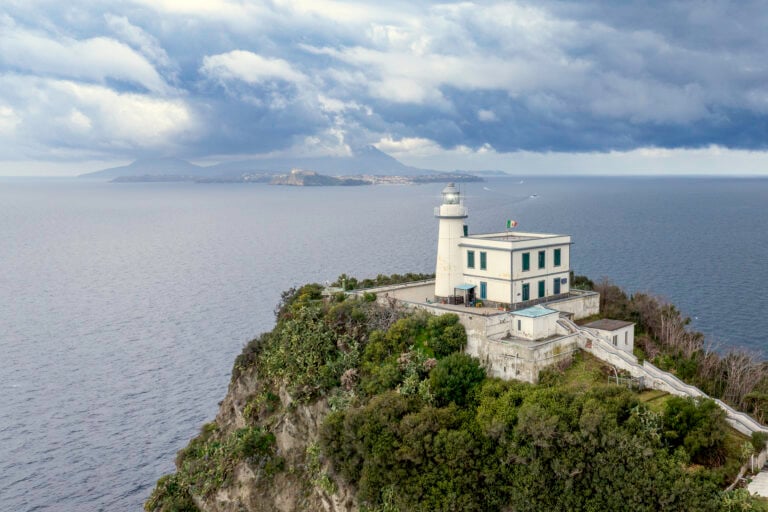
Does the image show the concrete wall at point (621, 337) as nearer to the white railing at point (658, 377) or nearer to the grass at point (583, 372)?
the white railing at point (658, 377)

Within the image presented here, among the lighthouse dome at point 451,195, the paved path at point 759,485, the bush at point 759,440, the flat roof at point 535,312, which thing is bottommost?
the paved path at point 759,485

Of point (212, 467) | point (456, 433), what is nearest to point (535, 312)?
point (456, 433)

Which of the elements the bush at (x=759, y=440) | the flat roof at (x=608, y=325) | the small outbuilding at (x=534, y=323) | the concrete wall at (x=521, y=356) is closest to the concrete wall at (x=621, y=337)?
the flat roof at (x=608, y=325)

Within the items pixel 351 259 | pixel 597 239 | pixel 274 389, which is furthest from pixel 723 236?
pixel 274 389

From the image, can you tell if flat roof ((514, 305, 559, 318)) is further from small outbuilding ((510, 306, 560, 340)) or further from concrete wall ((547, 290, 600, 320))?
concrete wall ((547, 290, 600, 320))

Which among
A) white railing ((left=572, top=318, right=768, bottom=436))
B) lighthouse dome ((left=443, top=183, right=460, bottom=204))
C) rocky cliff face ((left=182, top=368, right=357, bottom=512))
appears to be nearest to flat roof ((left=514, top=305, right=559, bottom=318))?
white railing ((left=572, top=318, right=768, bottom=436))

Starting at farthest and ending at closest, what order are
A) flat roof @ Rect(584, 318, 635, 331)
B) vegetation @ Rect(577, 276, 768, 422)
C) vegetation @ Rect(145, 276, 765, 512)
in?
flat roof @ Rect(584, 318, 635, 331), vegetation @ Rect(577, 276, 768, 422), vegetation @ Rect(145, 276, 765, 512)

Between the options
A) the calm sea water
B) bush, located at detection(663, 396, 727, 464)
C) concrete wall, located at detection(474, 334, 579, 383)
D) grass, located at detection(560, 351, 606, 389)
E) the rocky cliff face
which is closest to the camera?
bush, located at detection(663, 396, 727, 464)

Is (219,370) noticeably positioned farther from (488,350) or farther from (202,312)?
(488,350)
